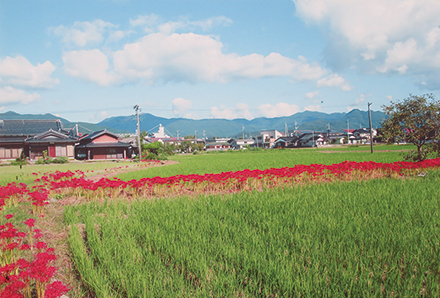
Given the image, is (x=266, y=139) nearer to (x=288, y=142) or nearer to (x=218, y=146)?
(x=288, y=142)

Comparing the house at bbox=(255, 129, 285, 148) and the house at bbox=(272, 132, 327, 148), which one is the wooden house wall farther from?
the house at bbox=(255, 129, 285, 148)

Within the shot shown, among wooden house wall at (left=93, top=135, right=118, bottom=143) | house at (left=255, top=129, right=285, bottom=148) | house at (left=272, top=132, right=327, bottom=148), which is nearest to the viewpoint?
wooden house wall at (left=93, top=135, right=118, bottom=143)

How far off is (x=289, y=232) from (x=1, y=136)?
40.5m

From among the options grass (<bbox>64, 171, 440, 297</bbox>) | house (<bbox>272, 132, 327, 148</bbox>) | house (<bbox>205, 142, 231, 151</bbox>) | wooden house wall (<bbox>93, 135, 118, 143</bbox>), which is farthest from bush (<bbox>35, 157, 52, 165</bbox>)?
house (<bbox>272, 132, 327, 148</bbox>)

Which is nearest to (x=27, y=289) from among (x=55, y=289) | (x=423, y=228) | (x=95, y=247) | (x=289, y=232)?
(x=55, y=289)

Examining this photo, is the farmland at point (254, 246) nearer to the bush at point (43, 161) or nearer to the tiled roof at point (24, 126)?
the bush at point (43, 161)

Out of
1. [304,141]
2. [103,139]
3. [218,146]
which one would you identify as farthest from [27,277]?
[218,146]

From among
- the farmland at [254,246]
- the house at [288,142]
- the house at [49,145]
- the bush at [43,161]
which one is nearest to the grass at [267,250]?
the farmland at [254,246]

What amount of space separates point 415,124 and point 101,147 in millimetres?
36948

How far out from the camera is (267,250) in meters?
3.26

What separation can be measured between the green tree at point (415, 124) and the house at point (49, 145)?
119ft

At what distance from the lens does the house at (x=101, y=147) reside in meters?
36.5

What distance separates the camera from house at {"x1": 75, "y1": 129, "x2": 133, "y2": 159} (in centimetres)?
3653

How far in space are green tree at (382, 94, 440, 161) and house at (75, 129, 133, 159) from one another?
3264 centimetres
